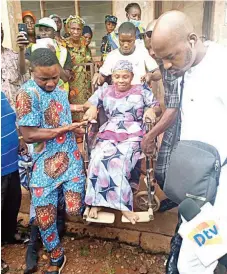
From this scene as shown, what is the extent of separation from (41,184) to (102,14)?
15.9 ft

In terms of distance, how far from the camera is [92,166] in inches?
98.9

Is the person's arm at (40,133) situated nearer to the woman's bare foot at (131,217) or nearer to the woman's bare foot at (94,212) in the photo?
the woman's bare foot at (94,212)

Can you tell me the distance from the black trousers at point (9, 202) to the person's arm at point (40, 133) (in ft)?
1.80

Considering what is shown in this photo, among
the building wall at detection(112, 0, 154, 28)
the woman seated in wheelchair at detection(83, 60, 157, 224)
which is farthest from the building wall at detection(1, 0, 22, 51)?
the woman seated in wheelchair at detection(83, 60, 157, 224)

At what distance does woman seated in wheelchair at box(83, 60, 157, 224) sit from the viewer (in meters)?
2.44

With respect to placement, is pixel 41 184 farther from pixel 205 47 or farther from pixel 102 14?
pixel 102 14

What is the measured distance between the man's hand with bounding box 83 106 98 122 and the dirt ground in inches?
48.9

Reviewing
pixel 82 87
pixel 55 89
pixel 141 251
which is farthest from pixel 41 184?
pixel 82 87

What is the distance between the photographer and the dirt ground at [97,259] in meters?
2.65

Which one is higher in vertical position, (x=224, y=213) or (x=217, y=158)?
(x=217, y=158)

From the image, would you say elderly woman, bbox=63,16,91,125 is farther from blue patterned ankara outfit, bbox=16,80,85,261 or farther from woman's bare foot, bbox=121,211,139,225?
woman's bare foot, bbox=121,211,139,225

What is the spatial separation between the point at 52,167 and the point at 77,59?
245 cm

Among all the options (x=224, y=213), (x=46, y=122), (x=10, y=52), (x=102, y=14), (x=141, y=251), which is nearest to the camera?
(x=224, y=213)

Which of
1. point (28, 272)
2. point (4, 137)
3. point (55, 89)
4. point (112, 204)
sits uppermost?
point (55, 89)
